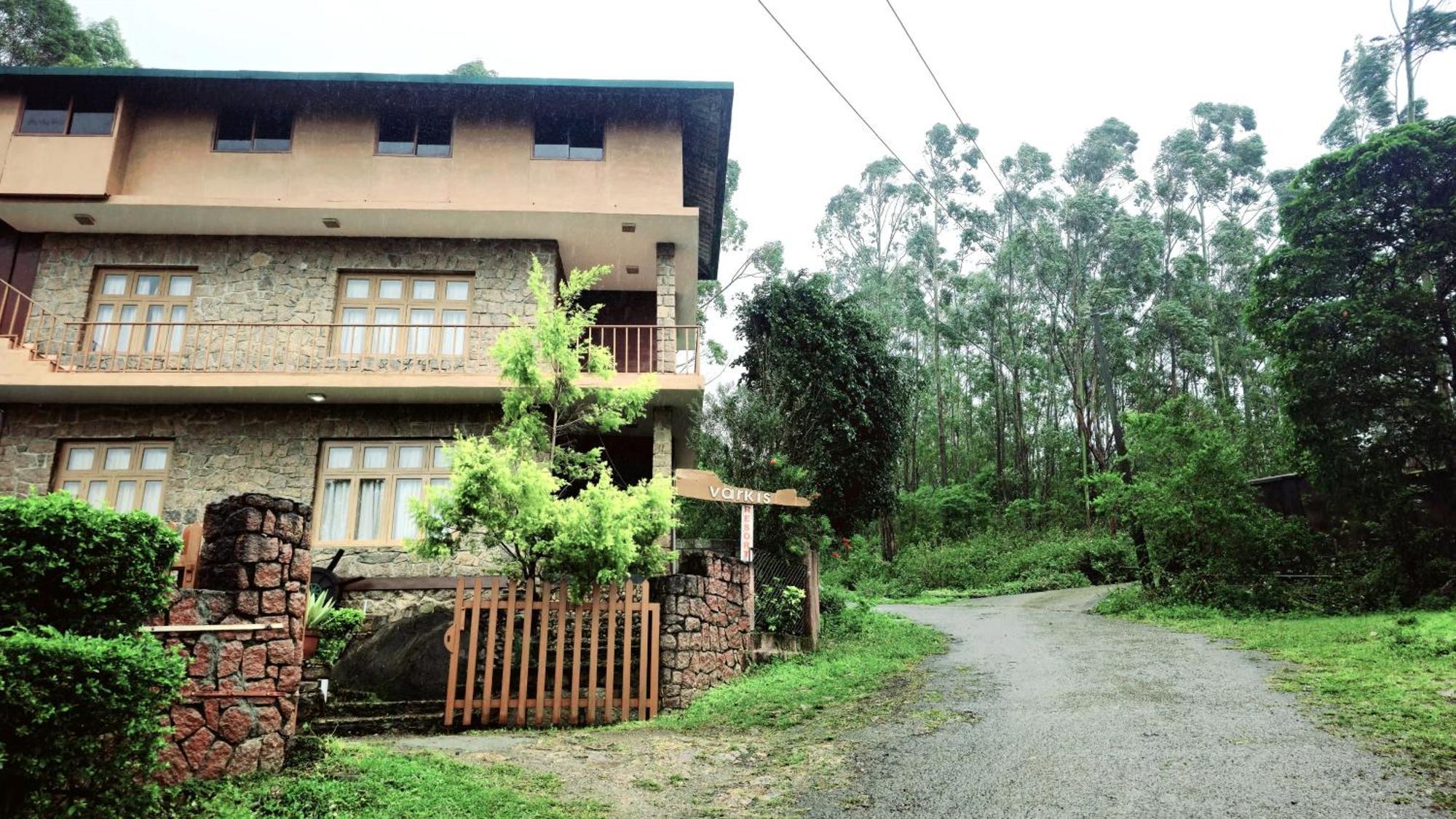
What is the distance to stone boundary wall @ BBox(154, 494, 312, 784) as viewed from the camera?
482cm

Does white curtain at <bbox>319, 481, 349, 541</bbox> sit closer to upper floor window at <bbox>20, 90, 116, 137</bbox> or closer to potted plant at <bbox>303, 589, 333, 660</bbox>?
potted plant at <bbox>303, 589, 333, 660</bbox>

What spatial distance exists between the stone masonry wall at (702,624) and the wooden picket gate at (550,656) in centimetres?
22

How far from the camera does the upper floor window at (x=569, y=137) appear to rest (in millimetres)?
13656

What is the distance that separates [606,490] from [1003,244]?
30.9m

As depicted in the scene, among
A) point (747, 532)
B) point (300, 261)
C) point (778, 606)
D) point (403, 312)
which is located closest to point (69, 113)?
point (300, 261)

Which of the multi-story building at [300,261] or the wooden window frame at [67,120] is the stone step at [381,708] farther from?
the wooden window frame at [67,120]

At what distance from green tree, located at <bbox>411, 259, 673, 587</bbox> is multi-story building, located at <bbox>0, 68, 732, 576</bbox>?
264cm

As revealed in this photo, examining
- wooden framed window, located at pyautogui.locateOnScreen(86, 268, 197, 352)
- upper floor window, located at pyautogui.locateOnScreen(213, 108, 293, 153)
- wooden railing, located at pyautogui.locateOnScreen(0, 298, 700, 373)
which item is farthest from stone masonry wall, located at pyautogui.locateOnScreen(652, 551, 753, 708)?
upper floor window, located at pyautogui.locateOnScreen(213, 108, 293, 153)

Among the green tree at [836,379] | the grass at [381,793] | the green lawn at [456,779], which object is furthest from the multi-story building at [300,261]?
the grass at [381,793]

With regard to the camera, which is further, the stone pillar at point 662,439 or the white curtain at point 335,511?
the stone pillar at point 662,439

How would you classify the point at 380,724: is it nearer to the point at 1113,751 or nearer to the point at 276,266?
the point at 1113,751

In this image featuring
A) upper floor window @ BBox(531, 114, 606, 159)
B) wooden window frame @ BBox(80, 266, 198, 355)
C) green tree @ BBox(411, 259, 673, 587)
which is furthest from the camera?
upper floor window @ BBox(531, 114, 606, 159)

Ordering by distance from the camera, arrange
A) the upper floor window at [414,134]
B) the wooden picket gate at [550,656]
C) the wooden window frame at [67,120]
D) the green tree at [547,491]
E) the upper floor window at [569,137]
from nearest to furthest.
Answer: the wooden picket gate at [550,656] → the green tree at [547,491] → the wooden window frame at [67,120] → the upper floor window at [414,134] → the upper floor window at [569,137]

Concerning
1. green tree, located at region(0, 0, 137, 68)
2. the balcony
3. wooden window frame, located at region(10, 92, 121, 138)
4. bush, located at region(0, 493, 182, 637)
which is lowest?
bush, located at region(0, 493, 182, 637)
